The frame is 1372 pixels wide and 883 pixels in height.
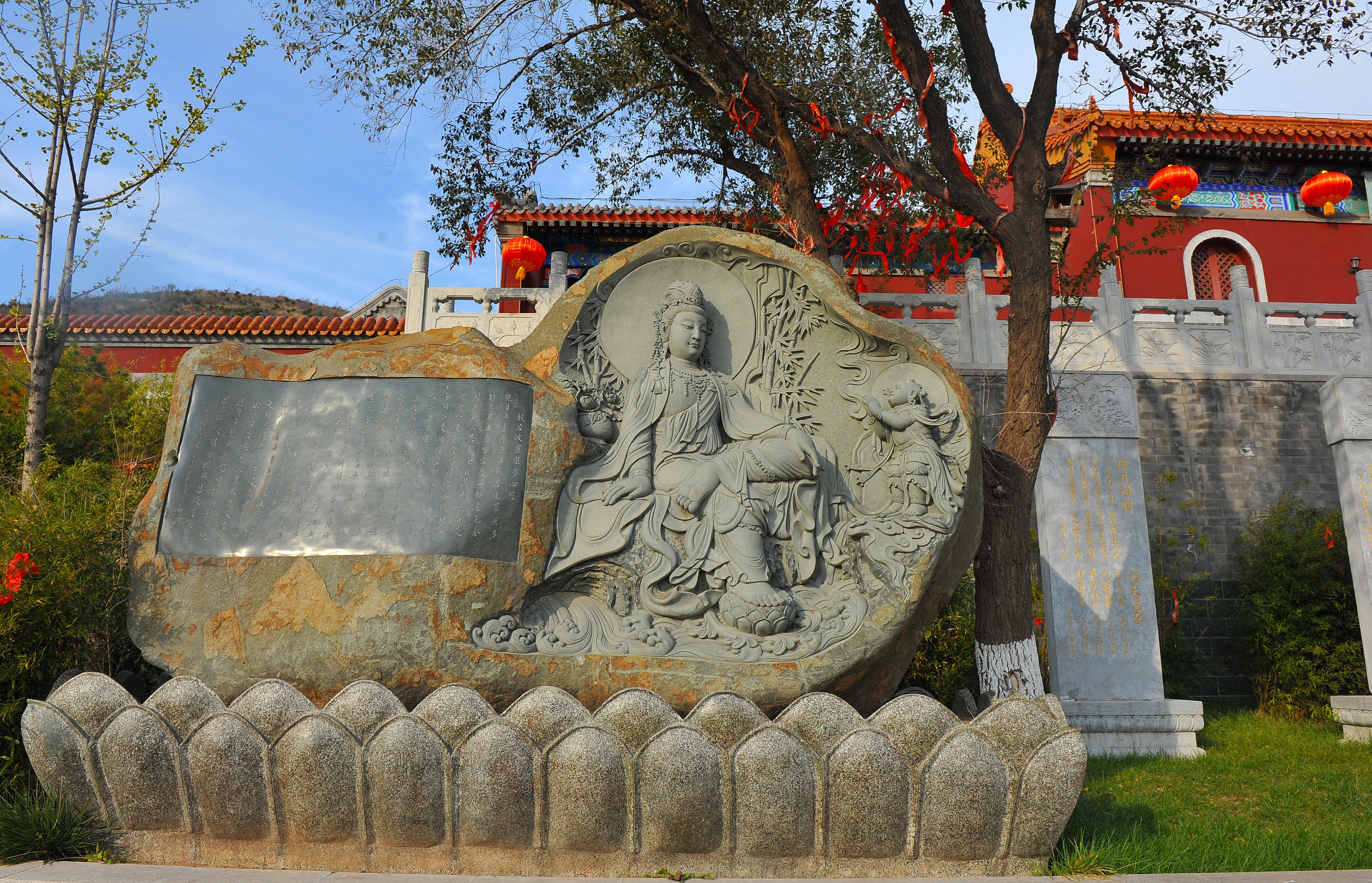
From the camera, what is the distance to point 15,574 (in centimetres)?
411

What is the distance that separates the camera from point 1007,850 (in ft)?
12.1

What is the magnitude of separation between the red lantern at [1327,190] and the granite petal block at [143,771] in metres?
16.2

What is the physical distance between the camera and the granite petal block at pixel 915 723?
3752mm

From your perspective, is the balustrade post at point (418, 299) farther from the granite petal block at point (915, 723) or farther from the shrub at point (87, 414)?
the granite petal block at point (915, 723)

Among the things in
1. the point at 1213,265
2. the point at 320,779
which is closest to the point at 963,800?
the point at 320,779

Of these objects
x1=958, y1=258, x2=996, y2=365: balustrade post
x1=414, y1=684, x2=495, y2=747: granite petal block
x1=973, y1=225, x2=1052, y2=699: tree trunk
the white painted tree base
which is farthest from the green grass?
x1=958, y1=258, x2=996, y2=365: balustrade post

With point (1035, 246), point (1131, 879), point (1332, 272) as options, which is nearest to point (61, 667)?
point (1131, 879)

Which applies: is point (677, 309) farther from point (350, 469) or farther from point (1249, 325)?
point (1249, 325)

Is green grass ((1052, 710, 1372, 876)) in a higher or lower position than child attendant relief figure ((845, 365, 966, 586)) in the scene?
lower

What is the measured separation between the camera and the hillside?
1202 cm

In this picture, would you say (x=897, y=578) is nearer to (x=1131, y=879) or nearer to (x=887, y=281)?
(x=1131, y=879)

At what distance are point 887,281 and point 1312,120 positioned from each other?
7.56 metres

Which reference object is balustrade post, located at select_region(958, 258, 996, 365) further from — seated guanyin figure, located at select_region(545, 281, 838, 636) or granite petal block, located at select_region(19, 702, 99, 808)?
granite petal block, located at select_region(19, 702, 99, 808)

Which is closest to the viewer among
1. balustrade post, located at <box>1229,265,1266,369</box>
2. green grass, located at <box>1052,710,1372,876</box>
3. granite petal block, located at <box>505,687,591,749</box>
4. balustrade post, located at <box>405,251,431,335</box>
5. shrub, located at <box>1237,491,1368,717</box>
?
granite petal block, located at <box>505,687,591,749</box>
